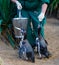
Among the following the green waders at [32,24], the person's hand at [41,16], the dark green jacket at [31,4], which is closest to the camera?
the person's hand at [41,16]

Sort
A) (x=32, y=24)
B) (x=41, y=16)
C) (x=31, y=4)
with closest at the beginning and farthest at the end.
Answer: (x=41, y=16) < (x=31, y=4) < (x=32, y=24)

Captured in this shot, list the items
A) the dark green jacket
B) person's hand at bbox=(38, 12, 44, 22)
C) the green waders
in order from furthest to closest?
the green waders → the dark green jacket → person's hand at bbox=(38, 12, 44, 22)

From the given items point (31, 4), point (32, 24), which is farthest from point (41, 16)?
point (32, 24)

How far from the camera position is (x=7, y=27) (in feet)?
22.4

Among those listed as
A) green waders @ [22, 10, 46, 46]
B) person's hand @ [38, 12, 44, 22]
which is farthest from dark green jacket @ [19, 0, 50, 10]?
person's hand @ [38, 12, 44, 22]

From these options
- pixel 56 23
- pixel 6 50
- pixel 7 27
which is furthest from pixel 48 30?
pixel 6 50

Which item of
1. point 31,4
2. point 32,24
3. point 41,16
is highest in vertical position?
point 31,4

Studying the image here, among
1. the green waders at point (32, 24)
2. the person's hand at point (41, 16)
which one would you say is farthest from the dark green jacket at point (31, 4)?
the person's hand at point (41, 16)

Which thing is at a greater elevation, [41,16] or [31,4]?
[31,4]

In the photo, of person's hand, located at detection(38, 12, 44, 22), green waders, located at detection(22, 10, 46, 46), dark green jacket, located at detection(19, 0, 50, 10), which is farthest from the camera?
green waders, located at detection(22, 10, 46, 46)

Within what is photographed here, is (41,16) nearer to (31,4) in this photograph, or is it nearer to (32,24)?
(31,4)

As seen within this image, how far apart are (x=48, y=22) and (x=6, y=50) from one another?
2.51 meters

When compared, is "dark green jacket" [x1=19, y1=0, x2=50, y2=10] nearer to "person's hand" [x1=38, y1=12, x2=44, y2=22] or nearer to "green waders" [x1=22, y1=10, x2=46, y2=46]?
"green waders" [x1=22, y1=10, x2=46, y2=46]

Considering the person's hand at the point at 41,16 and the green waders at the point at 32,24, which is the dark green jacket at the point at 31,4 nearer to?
the green waders at the point at 32,24
